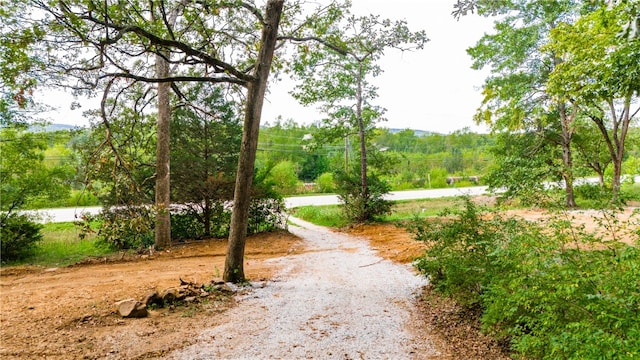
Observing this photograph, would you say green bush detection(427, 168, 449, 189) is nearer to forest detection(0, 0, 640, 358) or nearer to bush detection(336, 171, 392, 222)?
forest detection(0, 0, 640, 358)

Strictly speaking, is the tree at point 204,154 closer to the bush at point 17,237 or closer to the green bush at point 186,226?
the green bush at point 186,226

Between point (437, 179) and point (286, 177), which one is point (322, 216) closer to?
point (286, 177)

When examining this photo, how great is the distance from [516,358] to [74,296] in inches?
212

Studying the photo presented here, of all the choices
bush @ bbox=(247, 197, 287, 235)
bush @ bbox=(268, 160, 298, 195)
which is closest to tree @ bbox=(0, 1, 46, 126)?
bush @ bbox=(247, 197, 287, 235)

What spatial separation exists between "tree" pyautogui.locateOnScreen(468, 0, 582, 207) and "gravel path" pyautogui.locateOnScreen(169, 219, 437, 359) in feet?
20.5

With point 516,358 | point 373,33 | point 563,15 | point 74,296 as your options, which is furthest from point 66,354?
point 563,15

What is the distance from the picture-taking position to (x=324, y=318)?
3986 millimetres

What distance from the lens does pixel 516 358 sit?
108 inches

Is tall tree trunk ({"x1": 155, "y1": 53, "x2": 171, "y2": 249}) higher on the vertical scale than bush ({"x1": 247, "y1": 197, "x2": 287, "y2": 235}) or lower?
higher

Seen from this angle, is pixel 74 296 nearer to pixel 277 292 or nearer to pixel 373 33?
pixel 277 292

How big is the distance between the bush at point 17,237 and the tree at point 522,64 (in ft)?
38.5

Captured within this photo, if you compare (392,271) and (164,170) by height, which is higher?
(164,170)

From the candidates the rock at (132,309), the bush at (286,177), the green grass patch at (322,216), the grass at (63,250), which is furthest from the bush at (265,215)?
the bush at (286,177)

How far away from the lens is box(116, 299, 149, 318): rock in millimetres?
3979
